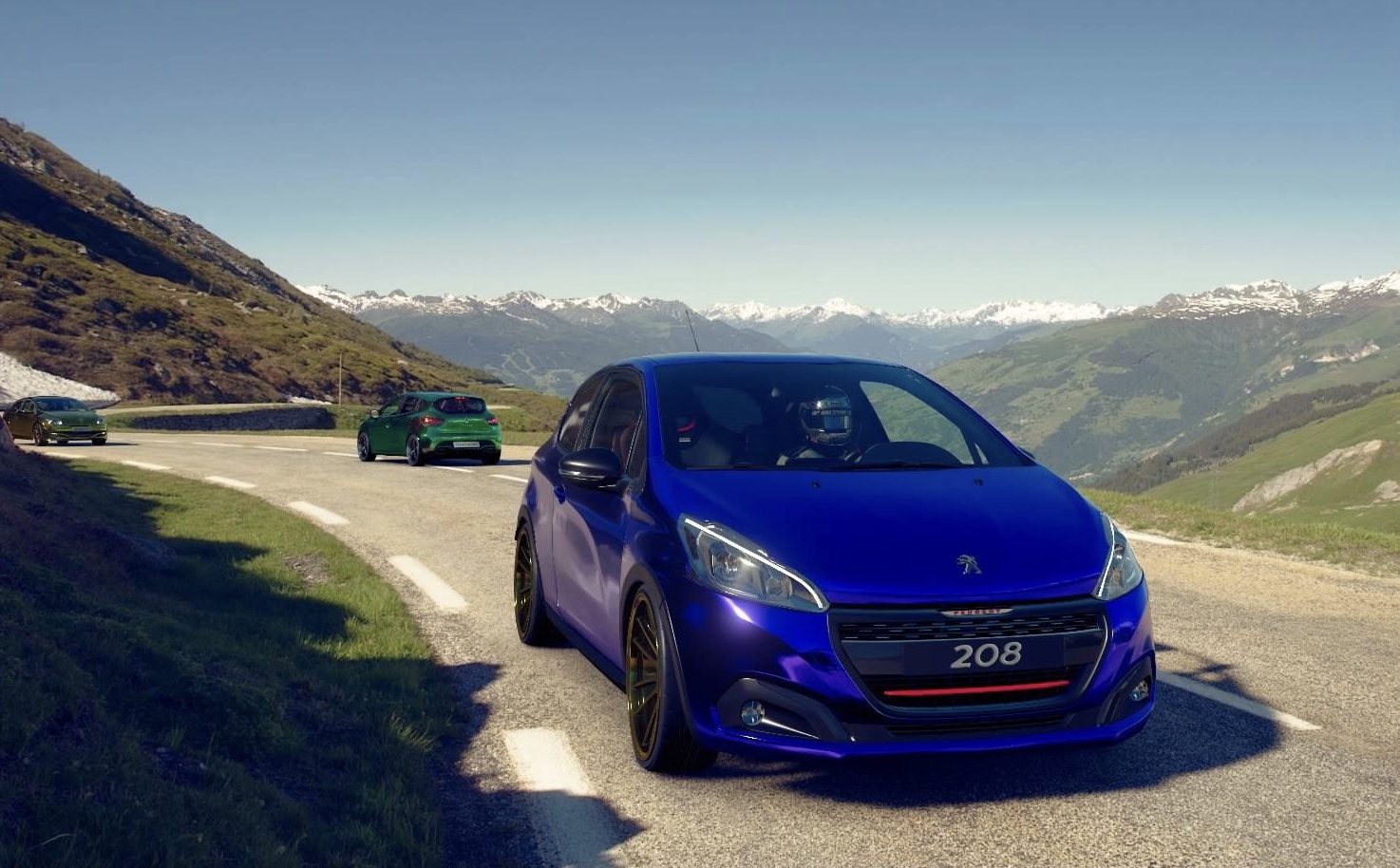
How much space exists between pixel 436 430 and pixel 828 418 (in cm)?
1799

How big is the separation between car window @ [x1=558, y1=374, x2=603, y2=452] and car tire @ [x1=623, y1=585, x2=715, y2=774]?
2040 millimetres

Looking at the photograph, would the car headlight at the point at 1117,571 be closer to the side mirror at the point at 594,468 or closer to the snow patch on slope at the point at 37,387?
the side mirror at the point at 594,468

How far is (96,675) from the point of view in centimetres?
464

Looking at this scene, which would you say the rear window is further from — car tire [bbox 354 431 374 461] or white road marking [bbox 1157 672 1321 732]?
white road marking [bbox 1157 672 1321 732]

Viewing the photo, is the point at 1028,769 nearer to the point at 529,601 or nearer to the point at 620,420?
the point at 620,420

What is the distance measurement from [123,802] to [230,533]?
874 centimetres

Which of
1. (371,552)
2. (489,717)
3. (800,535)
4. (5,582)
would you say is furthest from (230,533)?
(800,535)

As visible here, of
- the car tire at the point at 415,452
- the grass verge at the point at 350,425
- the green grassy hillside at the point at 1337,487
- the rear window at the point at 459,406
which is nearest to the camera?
the car tire at the point at 415,452

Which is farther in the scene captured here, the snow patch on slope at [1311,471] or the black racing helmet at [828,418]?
the snow patch on slope at [1311,471]

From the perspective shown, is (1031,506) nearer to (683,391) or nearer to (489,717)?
(683,391)

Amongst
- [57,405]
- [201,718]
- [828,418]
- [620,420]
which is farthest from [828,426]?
[57,405]

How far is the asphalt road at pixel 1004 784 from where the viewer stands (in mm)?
3830

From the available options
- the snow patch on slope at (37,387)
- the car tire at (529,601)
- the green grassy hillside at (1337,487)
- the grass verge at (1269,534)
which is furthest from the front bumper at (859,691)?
A: the green grassy hillside at (1337,487)

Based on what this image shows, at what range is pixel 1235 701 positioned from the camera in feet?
18.5
